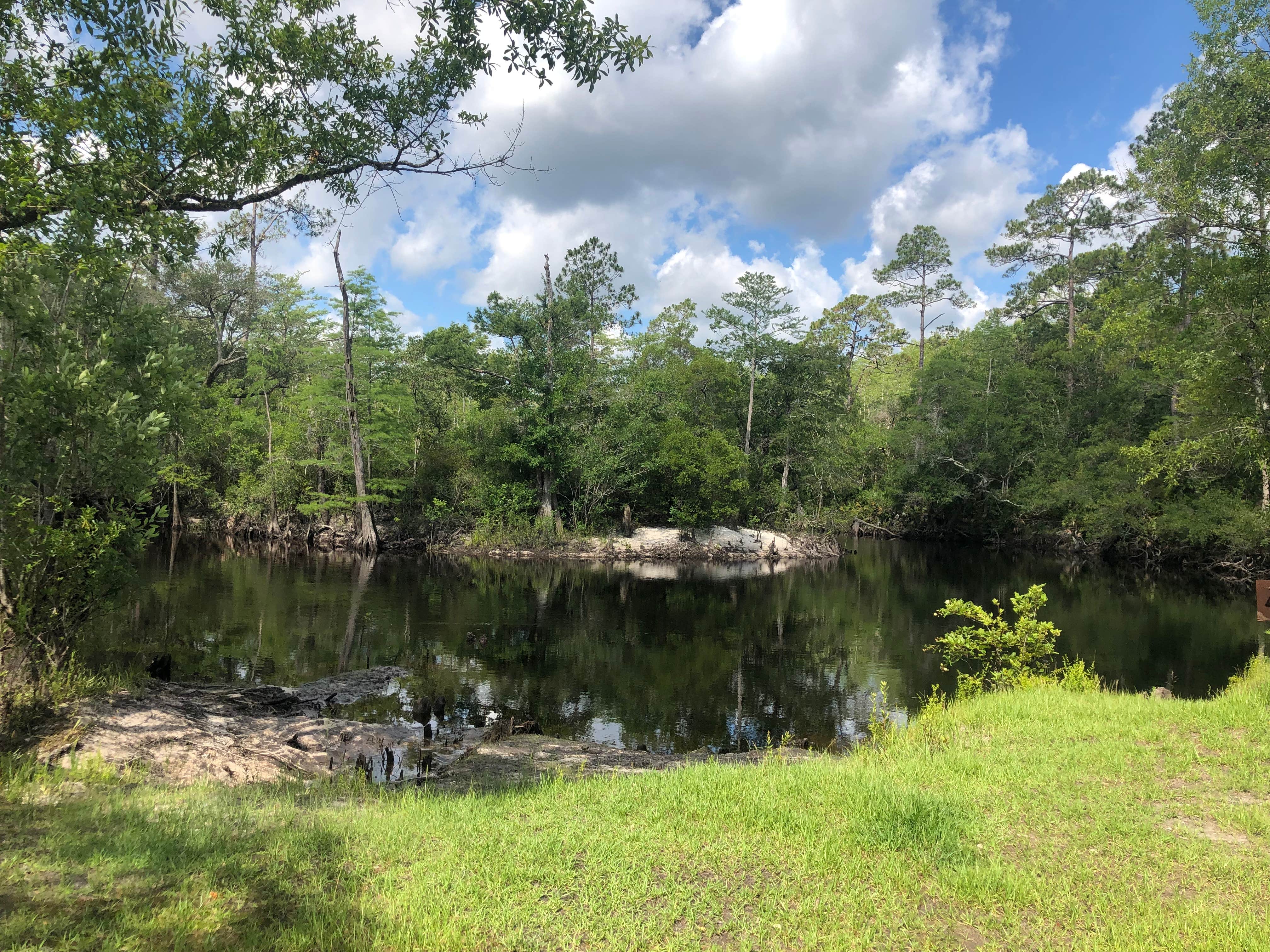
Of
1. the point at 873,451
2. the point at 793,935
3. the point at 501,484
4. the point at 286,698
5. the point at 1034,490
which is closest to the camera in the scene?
the point at 793,935

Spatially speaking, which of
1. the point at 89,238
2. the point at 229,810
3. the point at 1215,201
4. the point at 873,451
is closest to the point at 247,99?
the point at 89,238

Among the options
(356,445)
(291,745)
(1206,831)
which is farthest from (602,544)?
(1206,831)

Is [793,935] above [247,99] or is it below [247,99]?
below

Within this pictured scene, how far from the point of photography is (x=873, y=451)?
4550cm

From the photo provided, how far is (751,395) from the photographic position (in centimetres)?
3719

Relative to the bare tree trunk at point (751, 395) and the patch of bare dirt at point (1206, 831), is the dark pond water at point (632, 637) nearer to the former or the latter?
the patch of bare dirt at point (1206, 831)

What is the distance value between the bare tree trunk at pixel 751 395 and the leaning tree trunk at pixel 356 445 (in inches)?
776

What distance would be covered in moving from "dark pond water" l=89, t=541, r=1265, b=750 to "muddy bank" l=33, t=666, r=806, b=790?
97cm

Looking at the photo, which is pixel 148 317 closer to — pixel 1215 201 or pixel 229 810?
pixel 229 810

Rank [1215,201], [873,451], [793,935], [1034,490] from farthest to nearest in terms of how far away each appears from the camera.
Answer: [873,451]
[1034,490]
[1215,201]
[793,935]

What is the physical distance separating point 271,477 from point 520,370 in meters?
12.3

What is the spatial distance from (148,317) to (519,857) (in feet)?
23.6

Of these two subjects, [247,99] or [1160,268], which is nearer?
[247,99]

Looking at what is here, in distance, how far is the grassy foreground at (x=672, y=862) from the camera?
127 inches
